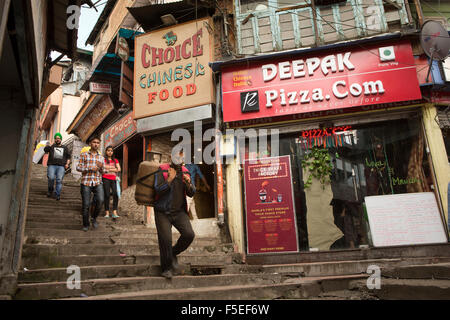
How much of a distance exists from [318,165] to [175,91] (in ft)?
14.5

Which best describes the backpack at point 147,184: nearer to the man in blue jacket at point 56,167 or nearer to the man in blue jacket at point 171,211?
the man in blue jacket at point 171,211

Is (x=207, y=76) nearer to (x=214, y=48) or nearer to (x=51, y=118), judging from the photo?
(x=214, y=48)

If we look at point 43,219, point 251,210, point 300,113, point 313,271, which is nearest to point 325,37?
point 300,113

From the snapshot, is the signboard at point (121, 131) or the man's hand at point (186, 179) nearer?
the man's hand at point (186, 179)

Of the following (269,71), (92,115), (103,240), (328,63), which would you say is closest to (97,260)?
(103,240)

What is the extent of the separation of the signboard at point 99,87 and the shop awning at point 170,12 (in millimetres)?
3649

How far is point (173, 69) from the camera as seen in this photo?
9883 mm

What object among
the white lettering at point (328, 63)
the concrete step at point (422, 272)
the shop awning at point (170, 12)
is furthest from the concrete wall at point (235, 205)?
the shop awning at point (170, 12)

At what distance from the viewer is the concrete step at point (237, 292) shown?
12.4 ft

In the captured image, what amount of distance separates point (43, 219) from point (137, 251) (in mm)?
2320

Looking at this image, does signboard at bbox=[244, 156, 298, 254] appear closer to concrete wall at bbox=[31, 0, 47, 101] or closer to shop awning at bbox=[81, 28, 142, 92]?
concrete wall at bbox=[31, 0, 47, 101]

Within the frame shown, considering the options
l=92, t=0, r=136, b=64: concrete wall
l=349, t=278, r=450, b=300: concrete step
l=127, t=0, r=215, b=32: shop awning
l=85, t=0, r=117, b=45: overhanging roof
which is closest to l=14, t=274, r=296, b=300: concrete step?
l=349, t=278, r=450, b=300: concrete step

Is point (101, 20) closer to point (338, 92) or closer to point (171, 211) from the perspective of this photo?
point (338, 92)

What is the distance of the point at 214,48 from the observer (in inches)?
382
